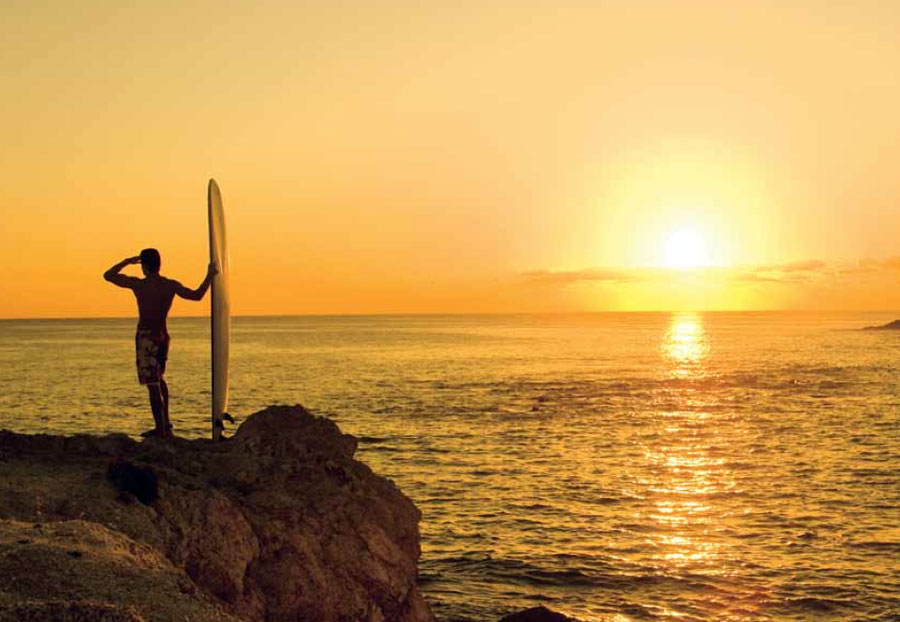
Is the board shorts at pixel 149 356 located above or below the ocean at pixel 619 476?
above

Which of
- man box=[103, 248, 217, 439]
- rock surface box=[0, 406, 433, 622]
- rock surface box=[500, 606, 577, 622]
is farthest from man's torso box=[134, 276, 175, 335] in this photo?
rock surface box=[500, 606, 577, 622]

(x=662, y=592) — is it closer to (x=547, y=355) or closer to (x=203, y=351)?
(x=547, y=355)

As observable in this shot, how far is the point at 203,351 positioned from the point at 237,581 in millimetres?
134496

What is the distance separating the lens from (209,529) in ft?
35.2

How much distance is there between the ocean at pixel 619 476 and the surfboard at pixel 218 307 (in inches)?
294

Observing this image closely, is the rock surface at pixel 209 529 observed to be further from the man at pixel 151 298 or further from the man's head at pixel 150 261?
the man's head at pixel 150 261

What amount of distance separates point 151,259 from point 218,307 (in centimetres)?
141

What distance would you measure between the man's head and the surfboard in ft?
2.80

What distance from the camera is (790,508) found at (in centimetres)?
2795

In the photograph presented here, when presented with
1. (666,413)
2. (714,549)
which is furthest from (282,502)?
(666,413)

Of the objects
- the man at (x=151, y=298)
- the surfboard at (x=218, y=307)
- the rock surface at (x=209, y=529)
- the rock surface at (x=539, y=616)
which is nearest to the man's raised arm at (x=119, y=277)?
the man at (x=151, y=298)

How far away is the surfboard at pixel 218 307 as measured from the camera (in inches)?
548

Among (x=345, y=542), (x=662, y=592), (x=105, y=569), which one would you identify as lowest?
(x=662, y=592)

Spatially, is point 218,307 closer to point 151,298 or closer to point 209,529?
point 151,298
